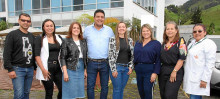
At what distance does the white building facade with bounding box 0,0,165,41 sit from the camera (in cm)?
1664

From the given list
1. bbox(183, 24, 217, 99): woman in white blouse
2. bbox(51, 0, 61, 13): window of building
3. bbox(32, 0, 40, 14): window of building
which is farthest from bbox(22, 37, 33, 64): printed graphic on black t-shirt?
bbox(32, 0, 40, 14): window of building

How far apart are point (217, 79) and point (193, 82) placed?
204 centimetres

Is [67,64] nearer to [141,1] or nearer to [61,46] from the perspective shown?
[61,46]

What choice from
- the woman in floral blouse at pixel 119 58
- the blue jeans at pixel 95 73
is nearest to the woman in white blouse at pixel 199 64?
the woman in floral blouse at pixel 119 58

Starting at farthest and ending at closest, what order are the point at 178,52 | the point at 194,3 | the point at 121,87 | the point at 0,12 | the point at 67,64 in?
the point at 194,3
the point at 0,12
the point at 121,87
the point at 67,64
the point at 178,52

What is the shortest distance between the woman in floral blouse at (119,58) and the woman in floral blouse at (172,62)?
72 cm

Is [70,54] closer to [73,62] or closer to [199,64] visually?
[73,62]

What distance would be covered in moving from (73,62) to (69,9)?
1695 centimetres

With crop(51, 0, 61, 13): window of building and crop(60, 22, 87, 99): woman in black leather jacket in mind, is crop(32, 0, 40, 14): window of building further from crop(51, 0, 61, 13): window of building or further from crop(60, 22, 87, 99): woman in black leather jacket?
crop(60, 22, 87, 99): woman in black leather jacket

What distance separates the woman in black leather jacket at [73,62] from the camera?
3.43 metres

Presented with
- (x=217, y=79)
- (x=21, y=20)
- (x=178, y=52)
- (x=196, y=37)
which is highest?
(x=21, y=20)

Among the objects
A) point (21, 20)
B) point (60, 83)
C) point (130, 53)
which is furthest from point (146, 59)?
point (21, 20)

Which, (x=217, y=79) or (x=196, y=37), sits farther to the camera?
(x=217, y=79)

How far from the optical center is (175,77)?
3.21 m
